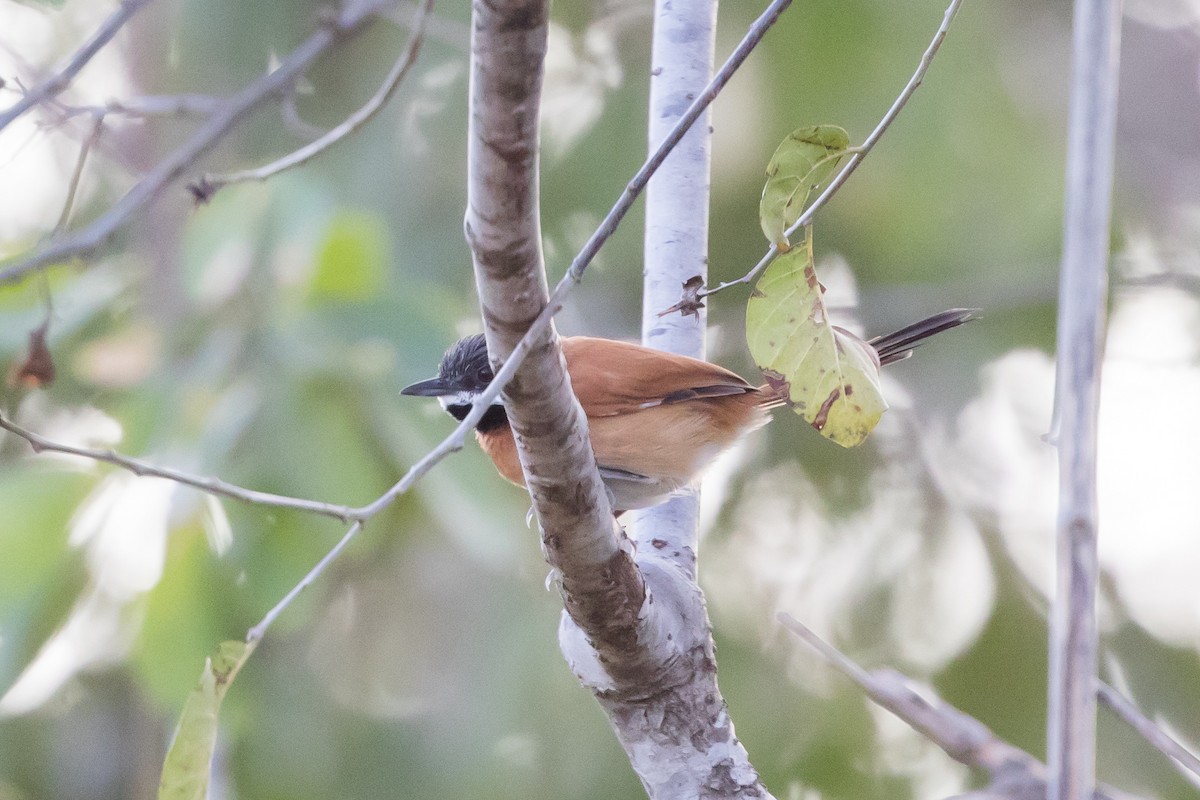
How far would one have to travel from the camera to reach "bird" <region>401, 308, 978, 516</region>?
332 cm

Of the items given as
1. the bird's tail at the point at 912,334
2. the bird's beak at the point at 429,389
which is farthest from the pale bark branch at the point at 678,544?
the bird's beak at the point at 429,389

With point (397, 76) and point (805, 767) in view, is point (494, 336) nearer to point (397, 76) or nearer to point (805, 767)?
point (397, 76)

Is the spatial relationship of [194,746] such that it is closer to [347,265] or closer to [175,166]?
[175,166]

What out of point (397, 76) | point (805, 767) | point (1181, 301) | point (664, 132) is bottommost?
point (805, 767)

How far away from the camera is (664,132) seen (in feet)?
9.89

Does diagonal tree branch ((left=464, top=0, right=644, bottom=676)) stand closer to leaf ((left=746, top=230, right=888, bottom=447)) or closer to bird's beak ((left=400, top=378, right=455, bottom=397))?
leaf ((left=746, top=230, right=888, bottom=447))

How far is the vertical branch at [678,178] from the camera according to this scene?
304 cm

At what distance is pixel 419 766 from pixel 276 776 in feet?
2.68

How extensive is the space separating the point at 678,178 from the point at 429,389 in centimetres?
103

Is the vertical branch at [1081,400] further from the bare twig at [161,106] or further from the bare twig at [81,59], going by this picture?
the bare twig at [161,106]

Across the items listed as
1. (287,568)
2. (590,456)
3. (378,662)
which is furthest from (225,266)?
(378,662)

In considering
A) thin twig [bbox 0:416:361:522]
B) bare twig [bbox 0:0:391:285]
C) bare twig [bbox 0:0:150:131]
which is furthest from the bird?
thin twig [bbox 0:416:361:522]

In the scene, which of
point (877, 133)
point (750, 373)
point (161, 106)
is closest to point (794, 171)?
point (877, 133)

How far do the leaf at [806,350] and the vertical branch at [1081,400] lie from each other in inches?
29.0
